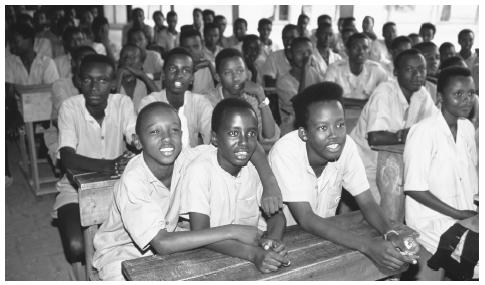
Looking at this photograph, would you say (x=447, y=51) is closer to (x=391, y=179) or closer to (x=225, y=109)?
(x=391, y=179)

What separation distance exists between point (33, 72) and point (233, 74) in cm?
254

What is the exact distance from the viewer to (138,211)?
5.17 feet

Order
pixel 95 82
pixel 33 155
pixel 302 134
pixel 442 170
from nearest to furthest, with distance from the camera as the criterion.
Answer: pixel 302 134, pixel 442 170, pixel 95 82, pixel 33 155

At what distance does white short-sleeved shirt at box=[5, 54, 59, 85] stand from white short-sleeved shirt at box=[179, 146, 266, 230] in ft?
10.6

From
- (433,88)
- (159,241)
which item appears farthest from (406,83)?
(159,241)

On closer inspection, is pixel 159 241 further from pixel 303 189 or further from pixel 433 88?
pixel 433 88

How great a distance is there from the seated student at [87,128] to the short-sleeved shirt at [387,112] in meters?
1.52

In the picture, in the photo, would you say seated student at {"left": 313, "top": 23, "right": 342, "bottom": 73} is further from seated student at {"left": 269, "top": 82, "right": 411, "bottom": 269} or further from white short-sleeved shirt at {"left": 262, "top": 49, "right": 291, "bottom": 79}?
seated student at {"left": 269, "top": 82, "right": 411, "bottom": 269}

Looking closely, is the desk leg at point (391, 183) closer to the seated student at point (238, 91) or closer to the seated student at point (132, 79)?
the seated student at point (238, 91)

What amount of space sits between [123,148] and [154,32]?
→ 5269mm

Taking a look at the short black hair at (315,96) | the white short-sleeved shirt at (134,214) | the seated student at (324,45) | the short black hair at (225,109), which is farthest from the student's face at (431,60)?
the white short-sleeved shirt at (134,214)

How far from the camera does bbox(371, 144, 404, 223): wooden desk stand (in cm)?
267

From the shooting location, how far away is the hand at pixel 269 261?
4.50 feet

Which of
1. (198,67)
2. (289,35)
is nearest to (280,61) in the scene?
(289,35)
